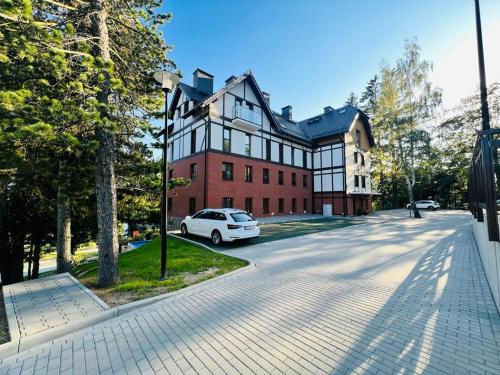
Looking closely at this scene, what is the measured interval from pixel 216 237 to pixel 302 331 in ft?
24.5

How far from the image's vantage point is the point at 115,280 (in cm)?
560

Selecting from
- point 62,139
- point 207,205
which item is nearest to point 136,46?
point 62,139

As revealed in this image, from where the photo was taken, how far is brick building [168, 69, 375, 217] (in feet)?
58.6

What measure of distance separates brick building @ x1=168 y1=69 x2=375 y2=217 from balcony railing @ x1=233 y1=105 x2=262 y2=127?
0.23ft

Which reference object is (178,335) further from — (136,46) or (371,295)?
(136,46)

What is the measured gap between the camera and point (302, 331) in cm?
333

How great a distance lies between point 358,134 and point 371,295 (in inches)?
1046

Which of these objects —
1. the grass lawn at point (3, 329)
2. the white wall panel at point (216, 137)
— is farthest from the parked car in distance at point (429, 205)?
the grass lawn at point (3, 329)

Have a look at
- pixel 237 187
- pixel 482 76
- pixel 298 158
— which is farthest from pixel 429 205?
pixel 482 76

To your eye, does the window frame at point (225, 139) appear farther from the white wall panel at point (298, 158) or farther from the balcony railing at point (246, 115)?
the white wall panel at point (298, 158)

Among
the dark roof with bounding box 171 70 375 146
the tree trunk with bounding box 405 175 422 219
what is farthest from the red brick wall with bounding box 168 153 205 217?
the tree trunk with bounding box 405 175 422 219

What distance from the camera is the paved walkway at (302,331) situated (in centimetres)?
270

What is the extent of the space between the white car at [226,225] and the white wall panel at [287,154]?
14238mm

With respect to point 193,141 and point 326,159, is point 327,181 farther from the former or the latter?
point 193,141
